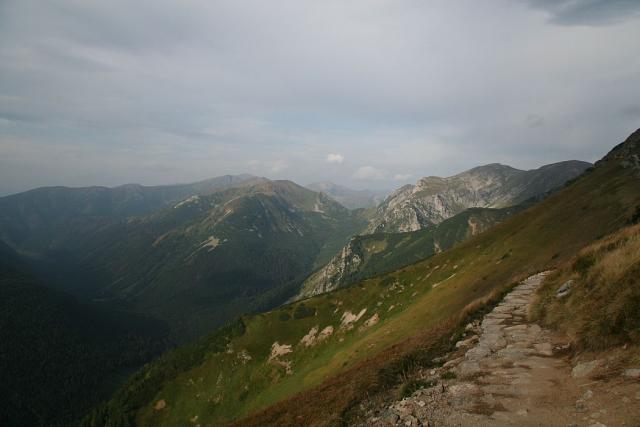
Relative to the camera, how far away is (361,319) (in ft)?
369

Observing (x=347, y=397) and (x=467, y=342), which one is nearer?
(x=347, y=397)

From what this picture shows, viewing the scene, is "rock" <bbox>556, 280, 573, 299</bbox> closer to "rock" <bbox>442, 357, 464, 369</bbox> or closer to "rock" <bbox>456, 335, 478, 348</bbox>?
"rock" <bbox>456, 335, 478, 348</bbox>

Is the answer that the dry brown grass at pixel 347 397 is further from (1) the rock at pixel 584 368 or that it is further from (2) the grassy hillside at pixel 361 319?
(1) the rock at pixel 584 368

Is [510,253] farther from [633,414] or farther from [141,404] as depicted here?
[141,404]

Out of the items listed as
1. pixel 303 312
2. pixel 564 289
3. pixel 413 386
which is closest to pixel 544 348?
pixel 564 289

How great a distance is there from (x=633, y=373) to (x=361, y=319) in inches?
4145

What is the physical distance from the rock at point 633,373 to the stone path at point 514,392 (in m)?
0.42

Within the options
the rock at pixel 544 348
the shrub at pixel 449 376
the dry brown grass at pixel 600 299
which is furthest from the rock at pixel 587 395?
the shrub at pixel 449 376

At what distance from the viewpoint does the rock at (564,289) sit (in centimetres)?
2062

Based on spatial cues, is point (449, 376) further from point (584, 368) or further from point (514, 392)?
point (584, 368)

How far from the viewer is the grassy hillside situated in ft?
204

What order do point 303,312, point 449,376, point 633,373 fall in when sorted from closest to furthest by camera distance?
1. point 633,373
2. point 449,376
3. point 303,312

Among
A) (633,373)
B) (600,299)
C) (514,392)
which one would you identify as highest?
(600,299)

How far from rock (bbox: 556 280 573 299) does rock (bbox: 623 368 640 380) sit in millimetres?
9557
